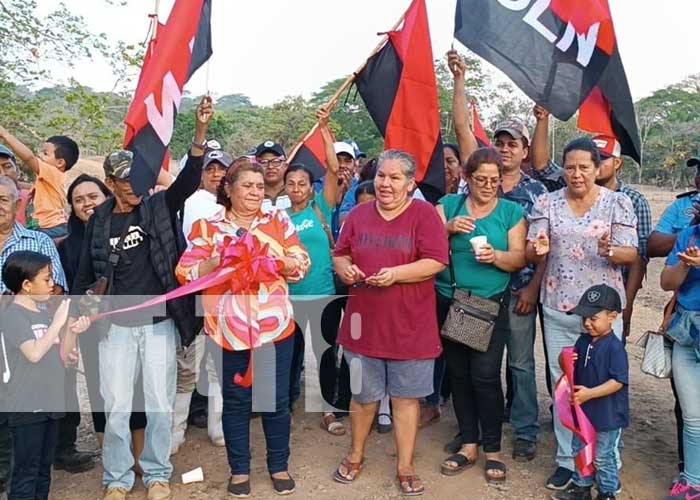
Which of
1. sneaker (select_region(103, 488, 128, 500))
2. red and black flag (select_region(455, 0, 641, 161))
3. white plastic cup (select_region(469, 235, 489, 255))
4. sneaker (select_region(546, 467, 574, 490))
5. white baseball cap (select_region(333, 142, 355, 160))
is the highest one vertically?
red and black flag (select_region(455, 0, 641, 161))

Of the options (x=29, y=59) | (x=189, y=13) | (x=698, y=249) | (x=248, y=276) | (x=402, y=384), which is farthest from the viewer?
(x=29, y=59)

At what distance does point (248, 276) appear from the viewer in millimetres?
3764

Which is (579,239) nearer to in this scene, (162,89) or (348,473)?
(348,473)

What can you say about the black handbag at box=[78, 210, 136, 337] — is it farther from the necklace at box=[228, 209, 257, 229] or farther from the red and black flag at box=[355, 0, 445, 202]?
the red and black flag at box=[355, 0, 445, 202]

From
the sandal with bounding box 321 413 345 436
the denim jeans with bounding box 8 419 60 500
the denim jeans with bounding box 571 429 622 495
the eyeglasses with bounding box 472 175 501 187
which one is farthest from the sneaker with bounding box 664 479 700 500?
the denim jeans with bounding box 8 419 60 500

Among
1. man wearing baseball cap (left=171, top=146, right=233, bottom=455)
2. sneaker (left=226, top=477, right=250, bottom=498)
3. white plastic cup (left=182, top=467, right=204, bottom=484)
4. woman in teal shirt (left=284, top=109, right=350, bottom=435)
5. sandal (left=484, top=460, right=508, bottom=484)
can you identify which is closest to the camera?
sneaker (left=226, top=477, right=250, bottom=498)

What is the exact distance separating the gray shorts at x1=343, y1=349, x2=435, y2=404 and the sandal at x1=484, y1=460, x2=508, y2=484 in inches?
25.8

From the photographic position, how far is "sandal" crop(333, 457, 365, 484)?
14.1ft

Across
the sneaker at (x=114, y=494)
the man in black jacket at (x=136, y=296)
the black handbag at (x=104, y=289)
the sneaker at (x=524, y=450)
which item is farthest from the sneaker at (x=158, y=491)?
the sneaker at (x=524, y=450)

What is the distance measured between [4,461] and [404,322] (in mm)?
2579

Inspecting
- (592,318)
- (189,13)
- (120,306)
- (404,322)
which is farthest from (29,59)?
(592,318)

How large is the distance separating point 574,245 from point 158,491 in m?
2.92

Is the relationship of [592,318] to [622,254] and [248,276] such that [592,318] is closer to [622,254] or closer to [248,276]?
[622,254]

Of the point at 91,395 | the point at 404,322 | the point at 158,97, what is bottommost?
the point at 91,395
